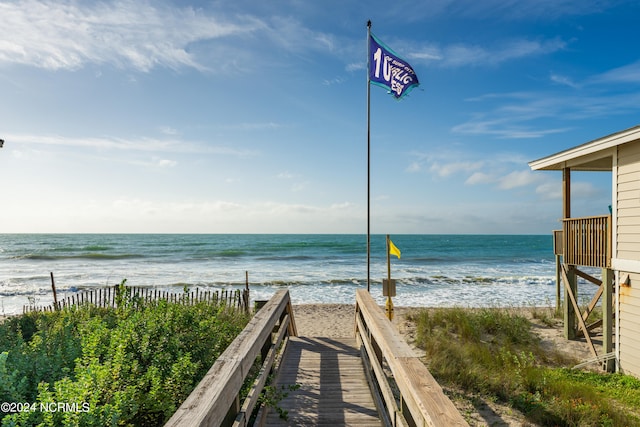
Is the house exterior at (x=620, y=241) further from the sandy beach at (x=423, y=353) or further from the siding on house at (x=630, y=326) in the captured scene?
the sandy beach at (x=423, y=353)

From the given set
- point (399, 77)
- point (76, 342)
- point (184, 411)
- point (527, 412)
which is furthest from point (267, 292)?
point (184, 411)

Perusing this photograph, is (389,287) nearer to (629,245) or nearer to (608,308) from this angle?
(629,245)

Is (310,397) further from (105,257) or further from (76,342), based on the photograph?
(105,257)

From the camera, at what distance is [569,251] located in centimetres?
1158

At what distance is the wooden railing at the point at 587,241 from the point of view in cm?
1008

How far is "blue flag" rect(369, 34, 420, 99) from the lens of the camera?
11.5m

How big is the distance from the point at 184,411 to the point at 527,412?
6.06 meters

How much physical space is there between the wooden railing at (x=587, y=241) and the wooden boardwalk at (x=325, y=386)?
713 centimetres

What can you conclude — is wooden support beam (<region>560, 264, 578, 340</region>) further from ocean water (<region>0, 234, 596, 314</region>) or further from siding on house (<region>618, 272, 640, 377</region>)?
ocean water (<region>0, 234, 596, 314</region>)

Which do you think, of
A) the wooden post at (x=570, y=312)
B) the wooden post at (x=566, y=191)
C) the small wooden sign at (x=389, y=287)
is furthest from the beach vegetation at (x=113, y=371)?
the wooden post at (x=570, y=312)

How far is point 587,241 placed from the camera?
1082 cm

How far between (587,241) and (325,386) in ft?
30.0

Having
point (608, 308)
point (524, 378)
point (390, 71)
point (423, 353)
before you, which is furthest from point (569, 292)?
point (390, 71)

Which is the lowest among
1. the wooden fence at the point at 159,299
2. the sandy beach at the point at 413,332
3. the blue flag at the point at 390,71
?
the sandy beach at the point at 413,332
